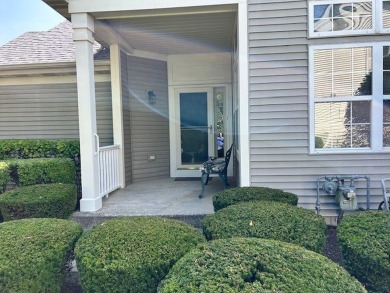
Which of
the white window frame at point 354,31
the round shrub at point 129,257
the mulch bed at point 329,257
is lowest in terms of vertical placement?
the mulch bed at point 329,257

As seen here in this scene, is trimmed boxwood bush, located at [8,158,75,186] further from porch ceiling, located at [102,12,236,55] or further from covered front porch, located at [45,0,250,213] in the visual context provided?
porch ceiling, located at [102,12,236,55]

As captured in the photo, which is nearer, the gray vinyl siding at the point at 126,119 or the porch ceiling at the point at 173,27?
the porch ceiling at the point at 173,27

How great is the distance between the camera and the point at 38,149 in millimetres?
5266

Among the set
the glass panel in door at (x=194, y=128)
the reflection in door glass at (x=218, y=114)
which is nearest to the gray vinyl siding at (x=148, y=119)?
the glass panel in door at (x=194, y=128)

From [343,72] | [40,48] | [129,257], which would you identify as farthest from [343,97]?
[40,48]

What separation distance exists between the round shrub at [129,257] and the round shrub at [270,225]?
0.25m

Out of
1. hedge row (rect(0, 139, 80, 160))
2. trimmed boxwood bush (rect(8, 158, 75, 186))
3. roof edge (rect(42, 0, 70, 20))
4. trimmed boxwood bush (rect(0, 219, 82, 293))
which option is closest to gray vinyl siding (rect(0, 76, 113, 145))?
hedge row (rect(0, 139, 80, 160))

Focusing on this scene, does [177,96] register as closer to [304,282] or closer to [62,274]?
[62,274]

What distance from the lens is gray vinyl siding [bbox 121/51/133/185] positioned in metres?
5.91

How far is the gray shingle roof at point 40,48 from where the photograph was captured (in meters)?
6.11

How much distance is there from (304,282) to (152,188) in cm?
434

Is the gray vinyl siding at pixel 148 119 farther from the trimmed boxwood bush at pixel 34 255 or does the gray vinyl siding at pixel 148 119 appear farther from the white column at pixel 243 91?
the trimmed boxwood bush at pixel 34 255

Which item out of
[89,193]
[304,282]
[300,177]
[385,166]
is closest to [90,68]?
[89,193]

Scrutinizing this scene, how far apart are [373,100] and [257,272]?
321cm
